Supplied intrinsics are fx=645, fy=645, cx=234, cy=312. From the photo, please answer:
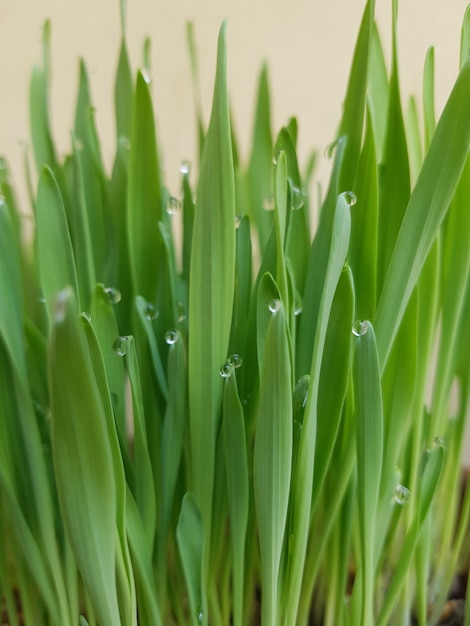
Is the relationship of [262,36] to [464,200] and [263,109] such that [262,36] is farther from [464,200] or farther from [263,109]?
[464,200]

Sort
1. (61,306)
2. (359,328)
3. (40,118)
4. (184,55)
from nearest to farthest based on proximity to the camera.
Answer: (61,306), (359,328), (40,118), (184,55)

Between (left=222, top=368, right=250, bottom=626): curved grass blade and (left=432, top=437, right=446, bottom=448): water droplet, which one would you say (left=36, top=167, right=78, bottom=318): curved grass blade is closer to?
(left=222, top=368, right=250, bottom=626): curved grass blade

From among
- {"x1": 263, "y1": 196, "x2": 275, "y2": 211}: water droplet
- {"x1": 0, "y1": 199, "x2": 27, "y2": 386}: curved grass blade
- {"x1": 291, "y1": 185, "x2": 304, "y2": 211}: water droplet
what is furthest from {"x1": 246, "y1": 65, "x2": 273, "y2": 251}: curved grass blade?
{"x1": 0, "y1": 199, "x2": 27, "y2": 386}: curved grass blade

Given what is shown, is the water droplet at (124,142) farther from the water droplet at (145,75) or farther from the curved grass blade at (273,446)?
the curved grass blade at (273,446)

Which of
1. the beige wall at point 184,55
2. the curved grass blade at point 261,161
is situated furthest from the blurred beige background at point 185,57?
the curved grass blade at point 261,161

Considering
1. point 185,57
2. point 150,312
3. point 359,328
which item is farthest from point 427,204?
point 185,57

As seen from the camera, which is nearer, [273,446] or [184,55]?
[273,446]

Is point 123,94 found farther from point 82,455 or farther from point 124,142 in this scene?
point 82,455
